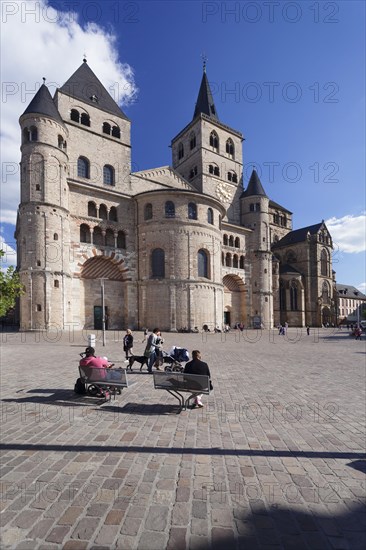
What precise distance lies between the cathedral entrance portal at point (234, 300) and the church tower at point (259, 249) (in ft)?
5.35

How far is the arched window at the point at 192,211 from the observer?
3441cm

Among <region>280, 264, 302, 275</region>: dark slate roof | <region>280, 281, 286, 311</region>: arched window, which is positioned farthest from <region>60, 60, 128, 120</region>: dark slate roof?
<region>280, 281, 286, 311</region>: arched window

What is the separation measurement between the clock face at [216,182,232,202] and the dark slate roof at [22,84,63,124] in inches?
991

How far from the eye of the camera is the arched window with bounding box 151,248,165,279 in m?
33.3

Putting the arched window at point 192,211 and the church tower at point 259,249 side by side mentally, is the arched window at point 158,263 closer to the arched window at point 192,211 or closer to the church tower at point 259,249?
the arched window at point 192,211

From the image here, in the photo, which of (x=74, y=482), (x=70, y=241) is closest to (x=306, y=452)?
(x=74, y=482)

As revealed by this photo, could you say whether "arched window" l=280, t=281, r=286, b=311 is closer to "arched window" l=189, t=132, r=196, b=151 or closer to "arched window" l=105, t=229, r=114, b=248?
"arched window" l=189, t=132, r=196, b=151

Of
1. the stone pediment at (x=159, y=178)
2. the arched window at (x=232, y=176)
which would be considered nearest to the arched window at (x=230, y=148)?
the arched window at (x=232, y=176)

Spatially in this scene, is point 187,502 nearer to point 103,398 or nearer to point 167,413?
point 167,413

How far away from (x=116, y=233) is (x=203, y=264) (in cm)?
1072

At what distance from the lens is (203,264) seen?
116 ft

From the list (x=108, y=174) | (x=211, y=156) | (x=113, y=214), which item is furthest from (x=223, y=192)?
(x=113, y=214)

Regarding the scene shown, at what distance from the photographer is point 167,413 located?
5820 mm

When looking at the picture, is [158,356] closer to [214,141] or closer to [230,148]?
[214,141]
